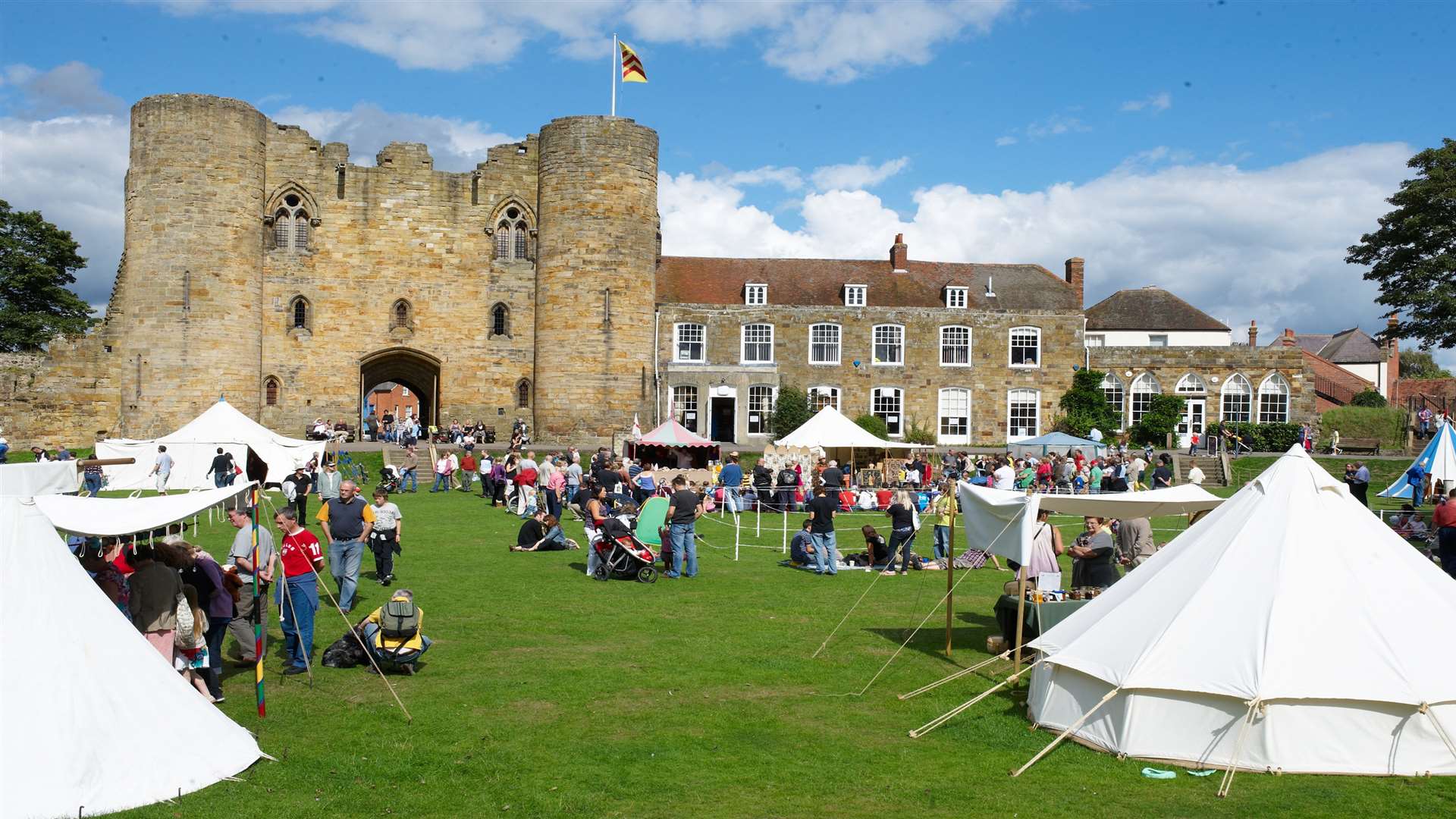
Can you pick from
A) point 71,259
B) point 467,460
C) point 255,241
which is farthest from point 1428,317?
point 71,259

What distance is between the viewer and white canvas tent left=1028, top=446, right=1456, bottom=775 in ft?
25.9

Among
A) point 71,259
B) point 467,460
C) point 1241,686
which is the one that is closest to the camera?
point 1241,686

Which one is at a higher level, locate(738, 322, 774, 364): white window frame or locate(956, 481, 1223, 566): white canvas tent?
locate(738, 322, 774, 364): white window frame

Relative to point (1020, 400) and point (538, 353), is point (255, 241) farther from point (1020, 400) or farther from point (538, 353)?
point (1020, 400)

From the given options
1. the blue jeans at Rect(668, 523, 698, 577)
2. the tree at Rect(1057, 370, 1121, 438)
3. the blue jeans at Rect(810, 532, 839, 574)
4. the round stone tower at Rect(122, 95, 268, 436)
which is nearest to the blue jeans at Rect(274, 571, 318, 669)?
the blue jeans at Rect(668, 523, 698, 577)

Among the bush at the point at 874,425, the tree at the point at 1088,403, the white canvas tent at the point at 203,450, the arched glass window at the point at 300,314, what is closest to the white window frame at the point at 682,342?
the bush at the point at 874,425

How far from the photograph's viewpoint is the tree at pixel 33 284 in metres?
47.4

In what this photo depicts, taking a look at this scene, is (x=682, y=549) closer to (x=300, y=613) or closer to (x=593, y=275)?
(x=300, y=613)

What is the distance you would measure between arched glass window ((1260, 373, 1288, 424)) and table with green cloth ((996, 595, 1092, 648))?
36108 mm

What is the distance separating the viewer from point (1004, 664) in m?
11.1

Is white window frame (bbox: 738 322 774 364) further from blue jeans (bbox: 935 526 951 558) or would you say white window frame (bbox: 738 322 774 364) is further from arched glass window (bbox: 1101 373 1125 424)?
blue jeans (bbox: 935 526 951 558)

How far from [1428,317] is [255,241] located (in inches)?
1581

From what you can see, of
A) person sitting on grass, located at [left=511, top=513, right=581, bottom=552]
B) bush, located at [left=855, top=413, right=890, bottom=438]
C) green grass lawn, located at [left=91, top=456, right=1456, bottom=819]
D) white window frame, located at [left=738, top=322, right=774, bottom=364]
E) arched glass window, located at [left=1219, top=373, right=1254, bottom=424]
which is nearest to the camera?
green grass lawn, located at [left=91, top=456, right=1456, bottom=819]

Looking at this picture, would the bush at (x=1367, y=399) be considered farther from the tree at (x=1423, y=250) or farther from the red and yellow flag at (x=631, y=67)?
the red and yellow flag at (x=631, y=67)
